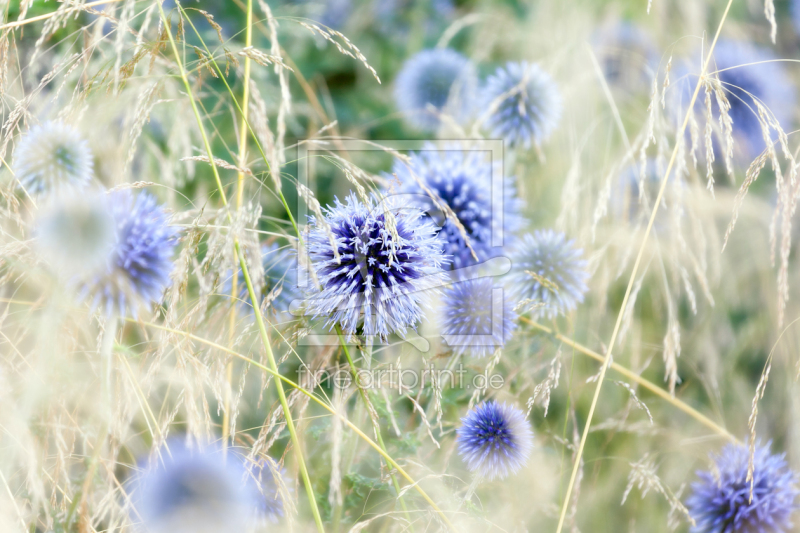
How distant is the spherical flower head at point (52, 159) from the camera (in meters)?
1.20

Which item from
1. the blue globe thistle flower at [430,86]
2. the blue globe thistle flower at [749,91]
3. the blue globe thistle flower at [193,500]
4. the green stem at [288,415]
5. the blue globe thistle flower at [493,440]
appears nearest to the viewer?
the blue globe thistle flower at [193,500]

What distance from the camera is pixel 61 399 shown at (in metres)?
1.06

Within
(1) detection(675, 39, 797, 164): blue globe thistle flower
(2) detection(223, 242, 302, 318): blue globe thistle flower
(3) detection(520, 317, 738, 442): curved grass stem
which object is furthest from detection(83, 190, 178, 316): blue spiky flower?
(1) detection(675, 39, 797, 164): blue globe thistle flower

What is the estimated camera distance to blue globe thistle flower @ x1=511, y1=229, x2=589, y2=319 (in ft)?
5.33

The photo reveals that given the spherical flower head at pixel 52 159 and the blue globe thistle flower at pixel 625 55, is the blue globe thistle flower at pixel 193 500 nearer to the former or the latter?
the spherical flower head at pixel 52 159

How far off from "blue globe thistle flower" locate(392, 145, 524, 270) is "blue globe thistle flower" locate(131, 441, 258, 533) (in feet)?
2.62

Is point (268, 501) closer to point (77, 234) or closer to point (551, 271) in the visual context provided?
point (77, 234)

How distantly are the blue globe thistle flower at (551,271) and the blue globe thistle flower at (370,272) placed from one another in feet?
1.72

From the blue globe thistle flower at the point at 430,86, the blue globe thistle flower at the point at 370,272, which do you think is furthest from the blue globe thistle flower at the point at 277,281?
the blue globe thistle flower at the point at 430,86

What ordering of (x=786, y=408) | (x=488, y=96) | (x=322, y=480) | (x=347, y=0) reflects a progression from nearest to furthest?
1. (x=322, y=480)
2. (x=786, y=408)
3. (x=488, y=96)
4. (x=347, y=0)

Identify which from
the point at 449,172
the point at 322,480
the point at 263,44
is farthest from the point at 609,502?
the point at 263,44

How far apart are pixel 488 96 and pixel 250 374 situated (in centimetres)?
142

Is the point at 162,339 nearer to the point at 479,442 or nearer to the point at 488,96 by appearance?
the point at 479,442

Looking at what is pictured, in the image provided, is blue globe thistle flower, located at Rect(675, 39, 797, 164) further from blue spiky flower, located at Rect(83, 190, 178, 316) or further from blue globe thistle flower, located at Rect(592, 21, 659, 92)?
blue spiky flower, located at Rect(83, 190, 178, 316)
